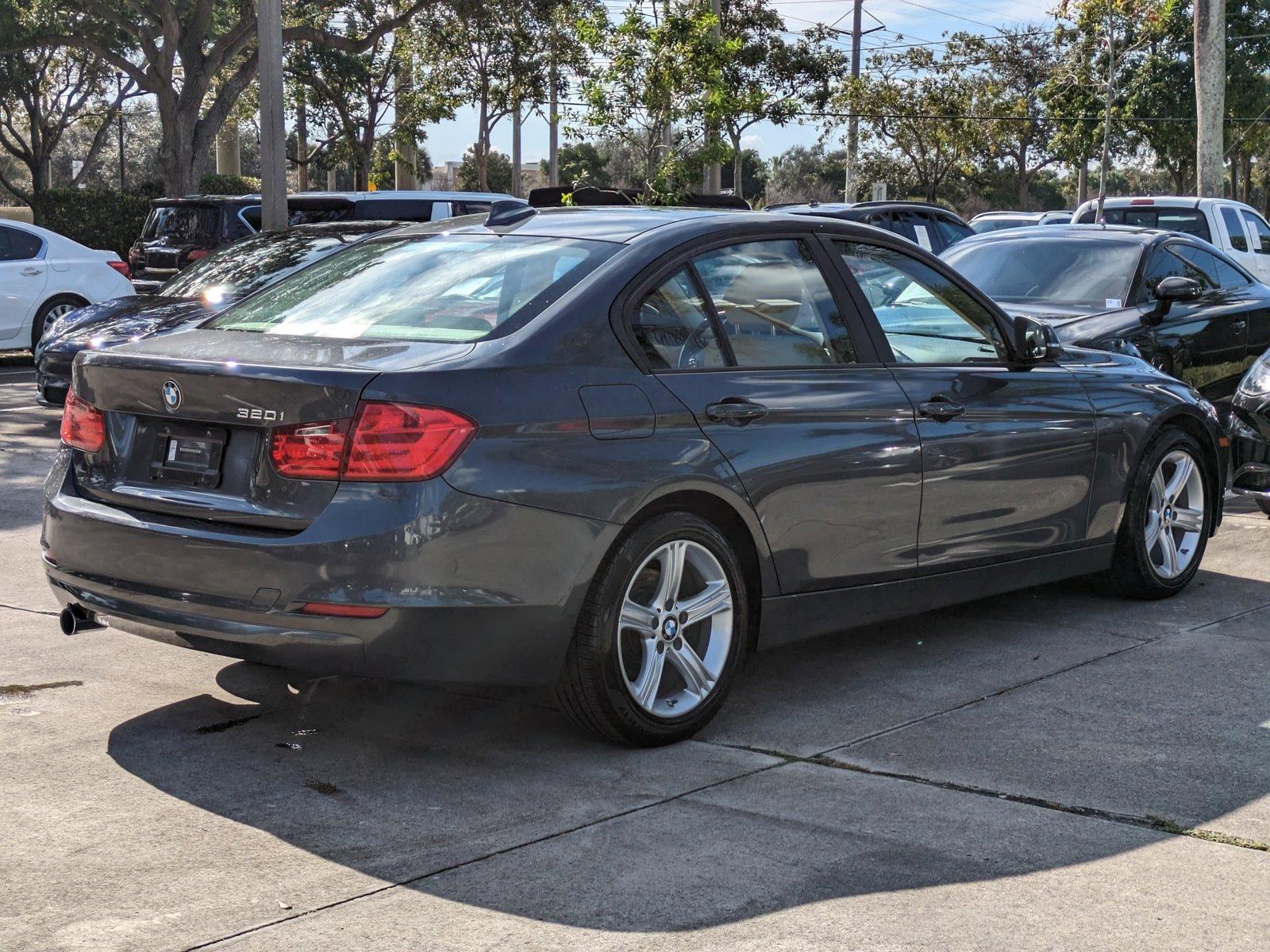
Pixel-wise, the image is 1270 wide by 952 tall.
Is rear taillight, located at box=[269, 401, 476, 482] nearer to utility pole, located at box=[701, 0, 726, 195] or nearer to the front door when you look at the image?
the front door

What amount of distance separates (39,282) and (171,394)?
12939 mm

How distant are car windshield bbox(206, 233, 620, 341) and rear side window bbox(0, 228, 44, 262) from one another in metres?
12.0

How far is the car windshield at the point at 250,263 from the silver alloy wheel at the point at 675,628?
574 cm

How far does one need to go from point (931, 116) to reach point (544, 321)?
51012 millimetres

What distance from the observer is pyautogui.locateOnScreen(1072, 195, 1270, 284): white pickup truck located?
1830 cm

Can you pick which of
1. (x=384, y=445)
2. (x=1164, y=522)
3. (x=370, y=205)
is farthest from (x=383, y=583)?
(x=370, y=205)

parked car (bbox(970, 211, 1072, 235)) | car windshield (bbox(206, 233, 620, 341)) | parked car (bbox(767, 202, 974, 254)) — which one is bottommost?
car windshield (bbox(206, 233, 620, 341))

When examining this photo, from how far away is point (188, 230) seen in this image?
16.5 m

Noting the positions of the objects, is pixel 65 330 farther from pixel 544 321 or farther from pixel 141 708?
pixel 544 321

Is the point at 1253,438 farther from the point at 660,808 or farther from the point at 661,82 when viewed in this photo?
the point at 661,82

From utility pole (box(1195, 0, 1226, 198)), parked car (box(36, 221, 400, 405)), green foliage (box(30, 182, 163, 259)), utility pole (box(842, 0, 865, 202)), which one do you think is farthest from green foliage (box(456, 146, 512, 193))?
parked car (box(36, 221, 400, 405))

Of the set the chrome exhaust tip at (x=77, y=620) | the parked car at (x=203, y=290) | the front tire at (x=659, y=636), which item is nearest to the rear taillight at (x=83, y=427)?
the chrome exhaust tip at (x=77, y=620)

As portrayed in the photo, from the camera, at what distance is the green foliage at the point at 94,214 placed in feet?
103

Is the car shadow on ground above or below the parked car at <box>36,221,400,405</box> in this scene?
below
